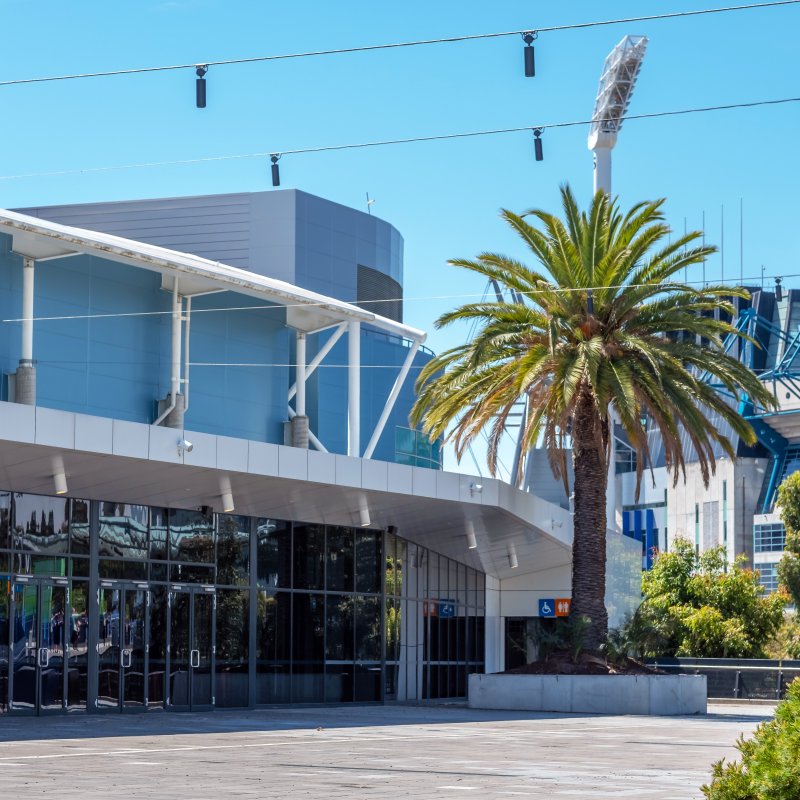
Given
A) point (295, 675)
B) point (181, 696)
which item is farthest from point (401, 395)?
point (181, 696)

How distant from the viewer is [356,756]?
633 inches

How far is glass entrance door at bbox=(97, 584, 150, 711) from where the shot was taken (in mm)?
26703

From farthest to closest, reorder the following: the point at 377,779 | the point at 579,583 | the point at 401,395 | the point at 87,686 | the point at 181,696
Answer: the point at 401,395 → the point at 579,583 → the point at 181,696 → the point at 87,686 → the point at 377,779

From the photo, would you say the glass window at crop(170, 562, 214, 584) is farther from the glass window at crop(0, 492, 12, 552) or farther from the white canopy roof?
the white canopy roof

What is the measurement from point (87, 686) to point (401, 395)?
19.2m

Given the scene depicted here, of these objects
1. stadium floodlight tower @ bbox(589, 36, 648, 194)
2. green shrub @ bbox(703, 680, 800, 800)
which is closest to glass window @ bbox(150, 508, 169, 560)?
green shrub @ bbox(703, 680, 800, 800)

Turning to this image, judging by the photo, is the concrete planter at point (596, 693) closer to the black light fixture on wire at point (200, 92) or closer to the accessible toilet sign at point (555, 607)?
the accessible toilet sign at point (555, 607)

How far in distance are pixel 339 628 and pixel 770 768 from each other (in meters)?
25.7

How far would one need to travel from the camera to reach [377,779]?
13117mm

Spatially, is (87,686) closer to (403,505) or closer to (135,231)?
(403,505)

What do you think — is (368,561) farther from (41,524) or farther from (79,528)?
(41,524)

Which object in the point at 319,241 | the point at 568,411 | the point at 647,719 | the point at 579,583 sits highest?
the point at 319,241

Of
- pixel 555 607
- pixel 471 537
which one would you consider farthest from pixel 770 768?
pixel 555 607

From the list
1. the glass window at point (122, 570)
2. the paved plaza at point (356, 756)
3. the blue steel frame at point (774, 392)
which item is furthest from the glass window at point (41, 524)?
the blue steel frame at point (774, 392)
